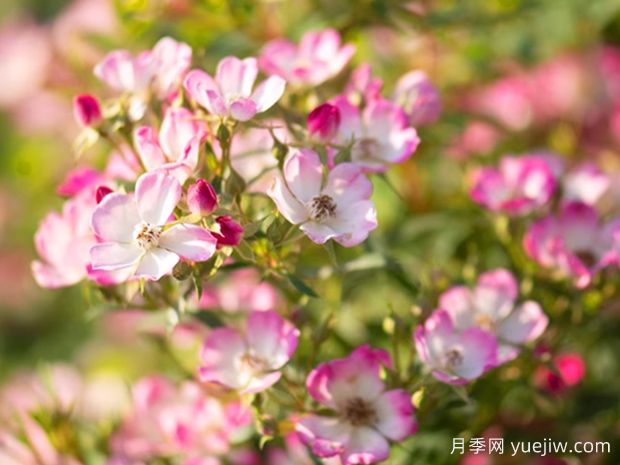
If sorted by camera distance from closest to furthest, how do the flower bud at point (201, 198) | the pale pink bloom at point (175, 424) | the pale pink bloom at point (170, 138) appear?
the flower bud at point (201, 198) < the pale pink bloom at point (170, 138) < the pale pink bloom at point (175, 424)

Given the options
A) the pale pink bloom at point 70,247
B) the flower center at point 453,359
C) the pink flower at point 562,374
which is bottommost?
the pink flower at point 562,374

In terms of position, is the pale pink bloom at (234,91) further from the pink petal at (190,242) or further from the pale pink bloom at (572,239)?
the pale pink bloom at (572,239)

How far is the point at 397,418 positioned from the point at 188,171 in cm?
38

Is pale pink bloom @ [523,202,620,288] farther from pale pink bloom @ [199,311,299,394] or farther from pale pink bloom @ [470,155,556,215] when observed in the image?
pale pink bloom @ [199,311,299,394]

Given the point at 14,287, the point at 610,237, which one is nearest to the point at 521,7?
the point at 610,237

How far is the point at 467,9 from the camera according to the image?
169 cm

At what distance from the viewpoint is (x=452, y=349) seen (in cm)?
122

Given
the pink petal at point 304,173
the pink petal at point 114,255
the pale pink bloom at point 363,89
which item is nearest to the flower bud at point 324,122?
the pink petal at point 304,173

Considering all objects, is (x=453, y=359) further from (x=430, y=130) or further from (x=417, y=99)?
(x=430, y=130)

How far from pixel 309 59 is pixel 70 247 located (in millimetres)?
422

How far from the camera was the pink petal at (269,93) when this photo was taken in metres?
1.16

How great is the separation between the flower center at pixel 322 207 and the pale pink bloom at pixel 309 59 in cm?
26

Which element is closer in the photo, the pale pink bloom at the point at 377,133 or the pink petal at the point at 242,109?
the pink petal at the point at 242,109

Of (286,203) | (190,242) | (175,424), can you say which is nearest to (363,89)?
A: (286,203)
